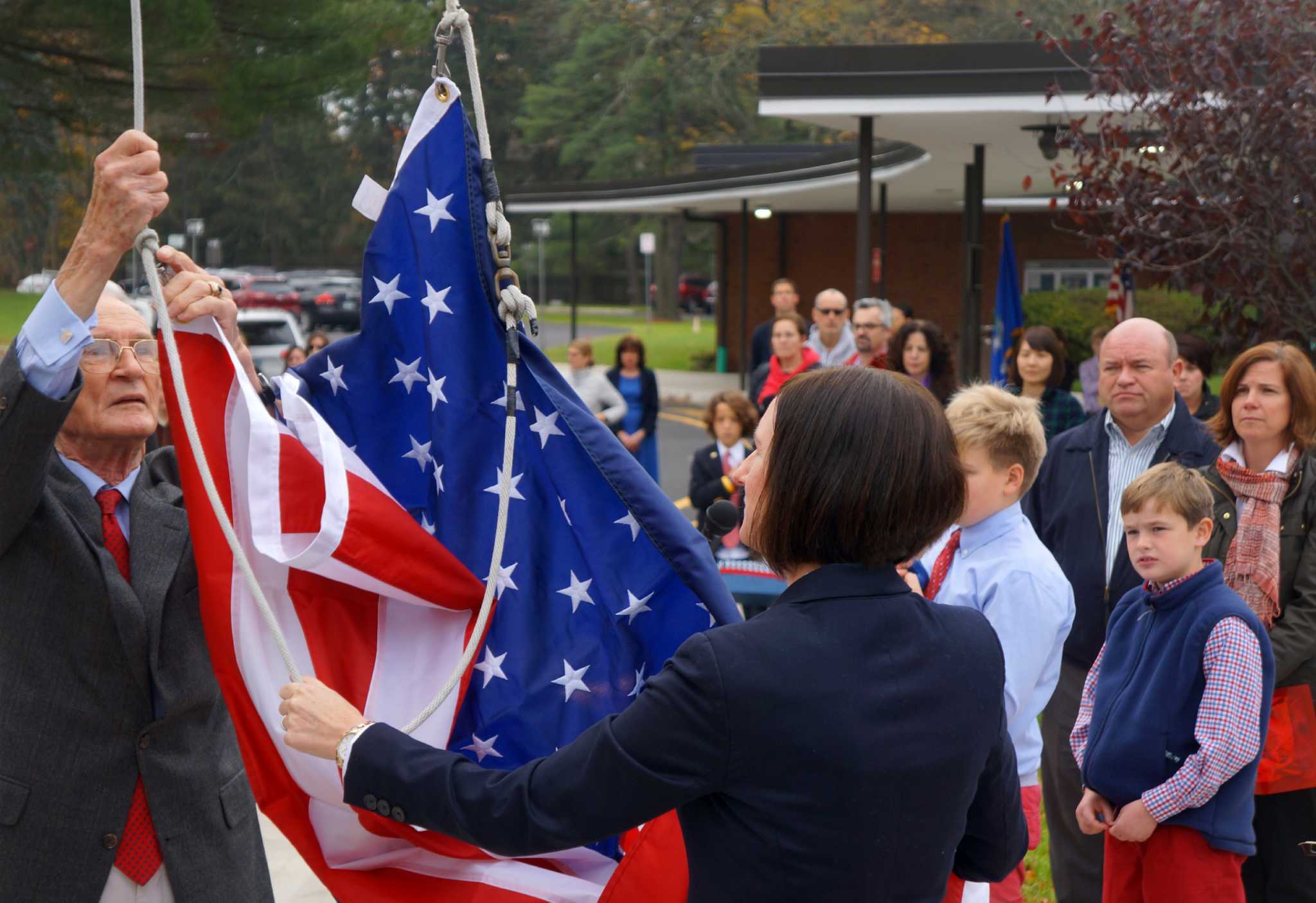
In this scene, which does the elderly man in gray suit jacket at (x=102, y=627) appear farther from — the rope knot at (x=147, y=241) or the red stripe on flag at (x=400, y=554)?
the red stripe on flag at (x=400, y=554)

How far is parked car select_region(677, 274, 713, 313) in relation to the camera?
187ft

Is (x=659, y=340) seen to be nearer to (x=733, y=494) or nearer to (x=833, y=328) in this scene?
(x=833, y=328)

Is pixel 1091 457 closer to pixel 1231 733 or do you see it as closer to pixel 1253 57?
pixel 1231 733

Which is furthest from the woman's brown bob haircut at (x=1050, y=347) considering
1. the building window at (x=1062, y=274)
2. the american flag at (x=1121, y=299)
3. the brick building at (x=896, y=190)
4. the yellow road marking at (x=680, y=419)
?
the building window at (x=1062, y=274)

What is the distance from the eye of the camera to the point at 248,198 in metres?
41.1

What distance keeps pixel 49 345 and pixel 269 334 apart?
781 inches

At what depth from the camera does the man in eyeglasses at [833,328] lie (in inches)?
364

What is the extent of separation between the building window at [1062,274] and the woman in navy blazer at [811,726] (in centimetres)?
2621

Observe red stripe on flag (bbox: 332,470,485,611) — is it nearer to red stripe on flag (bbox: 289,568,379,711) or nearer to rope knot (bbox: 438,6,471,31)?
red stripe on flag (bbox: 289,568,379,711)

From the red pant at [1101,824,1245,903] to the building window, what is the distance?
24403 mm

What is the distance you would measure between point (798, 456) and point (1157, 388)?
3209 millimetres

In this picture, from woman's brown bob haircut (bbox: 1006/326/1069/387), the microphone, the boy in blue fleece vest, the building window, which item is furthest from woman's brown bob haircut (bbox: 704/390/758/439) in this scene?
the building window

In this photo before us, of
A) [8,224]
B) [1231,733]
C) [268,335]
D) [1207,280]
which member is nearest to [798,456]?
[1231,733]

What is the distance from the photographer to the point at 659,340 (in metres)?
41.7
